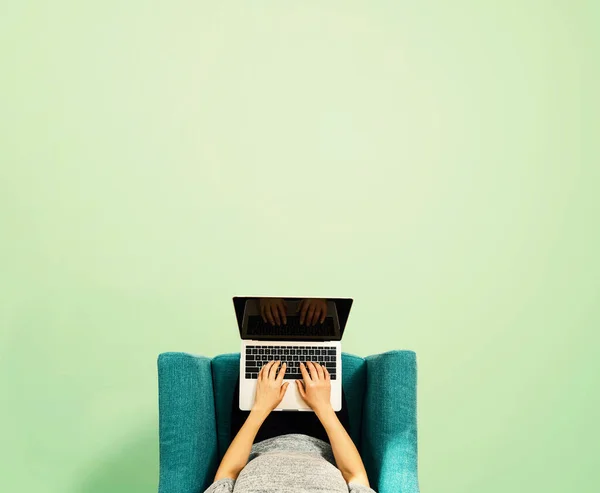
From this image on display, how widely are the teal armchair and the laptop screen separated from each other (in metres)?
0.14

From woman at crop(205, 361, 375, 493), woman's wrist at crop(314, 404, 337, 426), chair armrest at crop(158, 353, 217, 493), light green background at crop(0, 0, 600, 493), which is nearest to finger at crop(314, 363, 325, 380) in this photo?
woman at crop(205, 361, 375, 493)

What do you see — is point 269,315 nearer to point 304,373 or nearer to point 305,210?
point 304,373

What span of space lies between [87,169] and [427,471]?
185 centimetres

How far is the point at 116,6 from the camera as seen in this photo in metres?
2.46

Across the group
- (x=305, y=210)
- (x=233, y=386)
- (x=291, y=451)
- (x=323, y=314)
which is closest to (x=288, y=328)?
(x=323, y=314)

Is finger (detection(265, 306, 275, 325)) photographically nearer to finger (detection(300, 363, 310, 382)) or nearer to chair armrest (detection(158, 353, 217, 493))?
finger (detection(300, 363, 310, 382))

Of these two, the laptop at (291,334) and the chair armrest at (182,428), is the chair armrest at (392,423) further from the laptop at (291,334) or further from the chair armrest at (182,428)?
the chair armrest at (182,428)

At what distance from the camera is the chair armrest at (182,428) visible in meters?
1.65

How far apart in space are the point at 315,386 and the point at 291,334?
193 millimetres

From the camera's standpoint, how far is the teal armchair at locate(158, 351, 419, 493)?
1664 millimetres

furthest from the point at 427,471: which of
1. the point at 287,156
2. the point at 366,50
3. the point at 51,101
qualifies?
the point at 51,101

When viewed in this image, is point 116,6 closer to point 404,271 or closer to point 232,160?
point 232,160

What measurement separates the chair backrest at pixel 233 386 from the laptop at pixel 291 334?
88mm

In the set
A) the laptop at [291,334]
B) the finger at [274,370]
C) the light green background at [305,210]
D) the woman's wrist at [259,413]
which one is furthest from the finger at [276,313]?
the light green background at [305,210]
